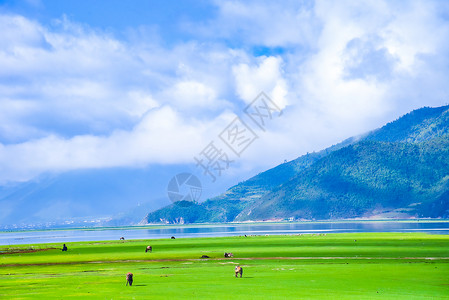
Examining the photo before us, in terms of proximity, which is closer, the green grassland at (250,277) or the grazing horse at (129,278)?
the green grassland at (250,277)

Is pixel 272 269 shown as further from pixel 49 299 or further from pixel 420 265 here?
pixel 49 299

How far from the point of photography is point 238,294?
41031 millimetres

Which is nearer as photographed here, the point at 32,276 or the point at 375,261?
the point at 32,276

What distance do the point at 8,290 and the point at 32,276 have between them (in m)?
11.5

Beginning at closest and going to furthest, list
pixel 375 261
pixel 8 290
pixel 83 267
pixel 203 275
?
pixel 8 290 < pixel 203 275 < pixel 375 261 < pixel 83 267

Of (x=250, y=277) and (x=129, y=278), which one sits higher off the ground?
(x=129, y=278)

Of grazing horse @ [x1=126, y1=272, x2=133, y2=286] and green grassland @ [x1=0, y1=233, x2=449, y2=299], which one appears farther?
grazing horse @ [x1=126, y1=272, x2=133, y2=286]

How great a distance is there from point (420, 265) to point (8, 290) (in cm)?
3458

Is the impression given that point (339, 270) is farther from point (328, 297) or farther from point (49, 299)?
point (49, 299)

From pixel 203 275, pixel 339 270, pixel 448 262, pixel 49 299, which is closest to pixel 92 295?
pixel 49 299

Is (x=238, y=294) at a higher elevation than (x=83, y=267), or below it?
below

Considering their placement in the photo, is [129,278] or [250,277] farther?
[250,277]

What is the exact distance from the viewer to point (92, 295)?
139 feet

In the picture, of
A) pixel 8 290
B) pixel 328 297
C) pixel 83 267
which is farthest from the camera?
pixel 83 267
